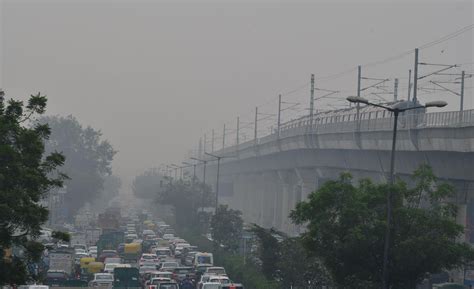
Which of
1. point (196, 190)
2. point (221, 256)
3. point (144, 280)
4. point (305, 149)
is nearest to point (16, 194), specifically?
point (144, 280)

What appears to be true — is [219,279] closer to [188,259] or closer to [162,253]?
[188,259]

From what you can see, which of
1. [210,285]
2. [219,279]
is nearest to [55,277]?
[219,279]

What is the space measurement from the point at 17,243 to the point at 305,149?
197 feet

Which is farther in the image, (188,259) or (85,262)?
(188,259)

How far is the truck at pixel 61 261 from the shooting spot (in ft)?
183

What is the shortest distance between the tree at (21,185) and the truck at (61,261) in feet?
93.7

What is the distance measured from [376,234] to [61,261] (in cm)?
2555

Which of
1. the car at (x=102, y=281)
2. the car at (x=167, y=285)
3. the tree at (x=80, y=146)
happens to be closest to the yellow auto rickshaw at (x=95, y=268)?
the car at (x=102, y=281)

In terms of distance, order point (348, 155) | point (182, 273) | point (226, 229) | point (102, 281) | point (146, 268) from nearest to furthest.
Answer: point (102, 281) → point (182, 273) → point (146, 268) → point (348, 155) → point (226, 229)

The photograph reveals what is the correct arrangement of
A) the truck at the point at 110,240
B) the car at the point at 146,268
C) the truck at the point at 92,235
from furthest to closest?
the truck at the point at 92,235 < the truck at the point at 110,240 < the car at the point at 146,268

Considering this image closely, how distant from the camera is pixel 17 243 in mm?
26406

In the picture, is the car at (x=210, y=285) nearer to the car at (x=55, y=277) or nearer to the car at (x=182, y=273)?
the car at (x=55, y=277)

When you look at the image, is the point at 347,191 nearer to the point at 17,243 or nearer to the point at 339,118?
the point at 17,243

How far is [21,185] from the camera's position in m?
26.5
